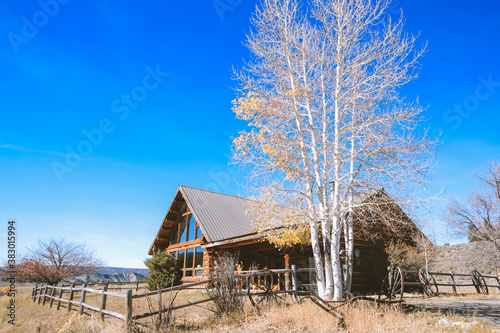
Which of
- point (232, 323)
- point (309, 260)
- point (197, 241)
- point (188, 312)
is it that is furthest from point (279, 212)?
point (197, 241)

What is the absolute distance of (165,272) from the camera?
2023cm

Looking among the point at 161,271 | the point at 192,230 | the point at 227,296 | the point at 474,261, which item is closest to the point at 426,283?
the point at 227,296

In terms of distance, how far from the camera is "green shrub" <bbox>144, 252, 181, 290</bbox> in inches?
780

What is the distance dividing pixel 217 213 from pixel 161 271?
5.13 metres

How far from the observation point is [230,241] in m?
16.4

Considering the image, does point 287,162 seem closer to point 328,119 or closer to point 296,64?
point 328,119

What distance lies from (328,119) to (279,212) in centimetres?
418

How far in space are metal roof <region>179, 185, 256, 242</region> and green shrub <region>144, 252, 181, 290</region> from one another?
373 centimetres

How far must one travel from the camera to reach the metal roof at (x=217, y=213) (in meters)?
19.2

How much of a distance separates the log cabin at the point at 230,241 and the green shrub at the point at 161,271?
129 cm

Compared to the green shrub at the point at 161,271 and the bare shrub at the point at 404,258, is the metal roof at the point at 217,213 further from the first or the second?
the bare shrub at the point at 404,258

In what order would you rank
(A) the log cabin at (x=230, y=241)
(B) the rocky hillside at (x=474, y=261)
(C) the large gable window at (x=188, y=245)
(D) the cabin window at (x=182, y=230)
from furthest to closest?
(B) the rocky hillside at (x=474, y=261)
(D) the cabin window at (x=182, y=230)
(C) the large gable window at (x=188, y=245)
(A) the log cabin at (x=230, y=241)

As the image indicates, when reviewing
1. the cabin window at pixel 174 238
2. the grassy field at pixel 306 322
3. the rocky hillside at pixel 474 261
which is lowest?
the rocky hillside at pixel 474 261

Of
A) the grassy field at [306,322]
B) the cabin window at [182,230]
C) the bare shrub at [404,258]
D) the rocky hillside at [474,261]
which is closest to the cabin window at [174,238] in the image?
the cabin window at [182,230]
